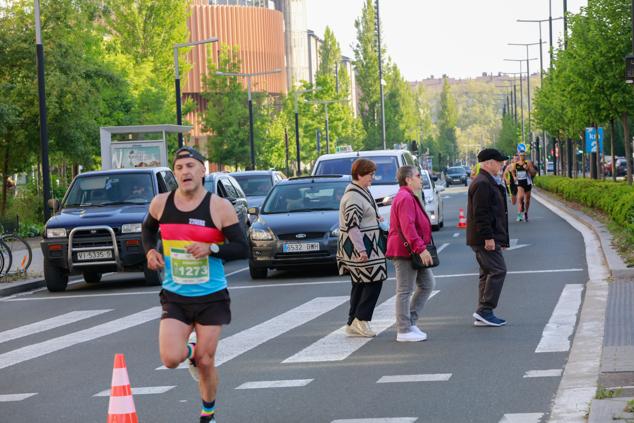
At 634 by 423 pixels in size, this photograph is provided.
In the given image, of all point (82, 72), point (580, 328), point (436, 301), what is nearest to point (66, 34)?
point (82, 72)

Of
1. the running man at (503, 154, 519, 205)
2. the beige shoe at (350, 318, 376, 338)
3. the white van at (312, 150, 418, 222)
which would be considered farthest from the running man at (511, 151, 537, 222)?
the beige shoe at (350, 318, 376, 338)

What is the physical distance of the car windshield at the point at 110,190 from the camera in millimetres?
21359

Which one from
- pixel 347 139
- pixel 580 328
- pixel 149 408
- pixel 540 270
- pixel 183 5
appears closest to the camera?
pixel 149 408

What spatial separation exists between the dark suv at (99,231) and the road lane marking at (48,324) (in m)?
3.01

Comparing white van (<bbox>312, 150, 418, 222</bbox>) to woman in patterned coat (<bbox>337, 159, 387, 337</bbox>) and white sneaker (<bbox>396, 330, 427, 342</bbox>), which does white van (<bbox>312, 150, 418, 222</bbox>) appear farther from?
white sneaker (<bbox>396, 330, 427, 342</bbox>)

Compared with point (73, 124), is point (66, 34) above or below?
above

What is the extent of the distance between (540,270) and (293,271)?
4.62 m

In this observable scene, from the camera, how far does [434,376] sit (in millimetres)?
10008

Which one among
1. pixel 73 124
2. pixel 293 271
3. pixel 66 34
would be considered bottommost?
pixel 293 271

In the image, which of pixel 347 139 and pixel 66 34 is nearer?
pixel 66 34

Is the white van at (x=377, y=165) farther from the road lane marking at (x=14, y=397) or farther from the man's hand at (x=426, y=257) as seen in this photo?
the road lane marking at (x=14, y=397)

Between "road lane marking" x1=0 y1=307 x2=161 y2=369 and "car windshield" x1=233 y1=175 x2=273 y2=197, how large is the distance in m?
16.1

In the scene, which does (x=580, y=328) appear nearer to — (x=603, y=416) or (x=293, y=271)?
(x=603, y=416)

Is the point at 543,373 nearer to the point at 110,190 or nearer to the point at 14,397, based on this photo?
the point at 14,397
